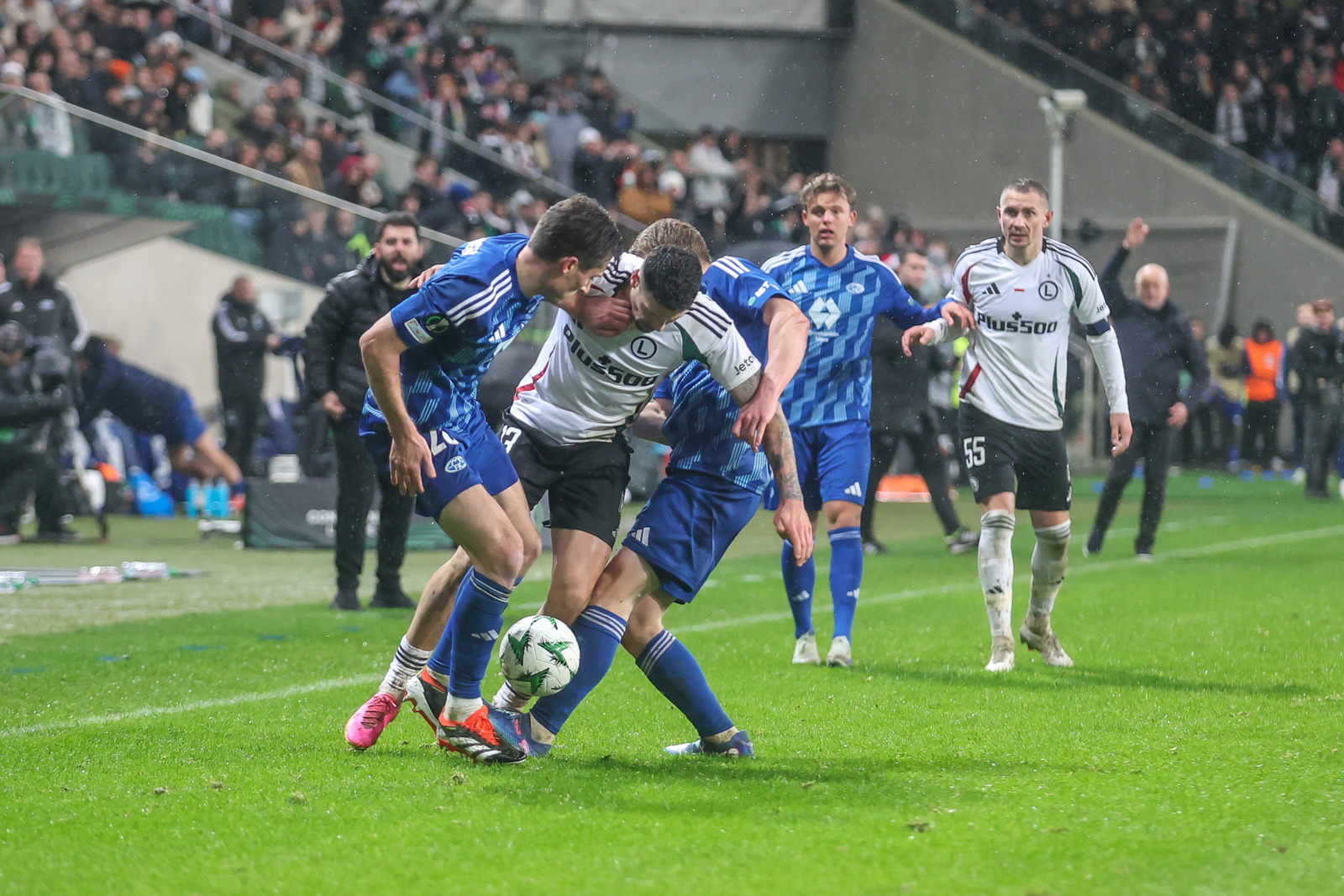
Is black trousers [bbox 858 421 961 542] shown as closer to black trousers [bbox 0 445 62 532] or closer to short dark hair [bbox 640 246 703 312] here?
black trousers [bbox 0 445 62 532]

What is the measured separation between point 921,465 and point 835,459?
5.60 metres

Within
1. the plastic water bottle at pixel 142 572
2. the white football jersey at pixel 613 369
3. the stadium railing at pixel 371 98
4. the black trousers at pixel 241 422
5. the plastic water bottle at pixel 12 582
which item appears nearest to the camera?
the white football jersey at pixel 613 369

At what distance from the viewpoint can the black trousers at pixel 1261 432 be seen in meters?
24.9

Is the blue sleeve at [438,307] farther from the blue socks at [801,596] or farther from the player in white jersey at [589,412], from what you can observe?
the blue socks at [801,596]

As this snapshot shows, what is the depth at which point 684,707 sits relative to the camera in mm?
5305

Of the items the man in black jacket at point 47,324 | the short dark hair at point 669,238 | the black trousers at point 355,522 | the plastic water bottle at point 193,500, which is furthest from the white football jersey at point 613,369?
the plastic water bottle at point 193,500

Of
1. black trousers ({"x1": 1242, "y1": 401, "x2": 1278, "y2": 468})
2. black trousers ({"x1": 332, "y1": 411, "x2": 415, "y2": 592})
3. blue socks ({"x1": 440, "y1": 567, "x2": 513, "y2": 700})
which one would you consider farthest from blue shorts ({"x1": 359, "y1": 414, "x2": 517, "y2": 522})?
black trousers ({"x1": 1242, "y1": 401, "x2": 1278, "y2": 468})

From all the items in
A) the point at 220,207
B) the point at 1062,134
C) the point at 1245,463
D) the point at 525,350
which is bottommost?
the point at 1245,463

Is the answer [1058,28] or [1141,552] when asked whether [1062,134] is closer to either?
[1058,28]

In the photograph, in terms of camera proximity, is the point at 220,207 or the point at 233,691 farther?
the point at 220,207

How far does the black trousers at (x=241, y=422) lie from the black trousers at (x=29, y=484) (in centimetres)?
274

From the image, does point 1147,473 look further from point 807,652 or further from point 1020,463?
point 807,652

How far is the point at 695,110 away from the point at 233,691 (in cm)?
2617

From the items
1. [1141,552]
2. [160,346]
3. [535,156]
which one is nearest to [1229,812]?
[1141,552]
